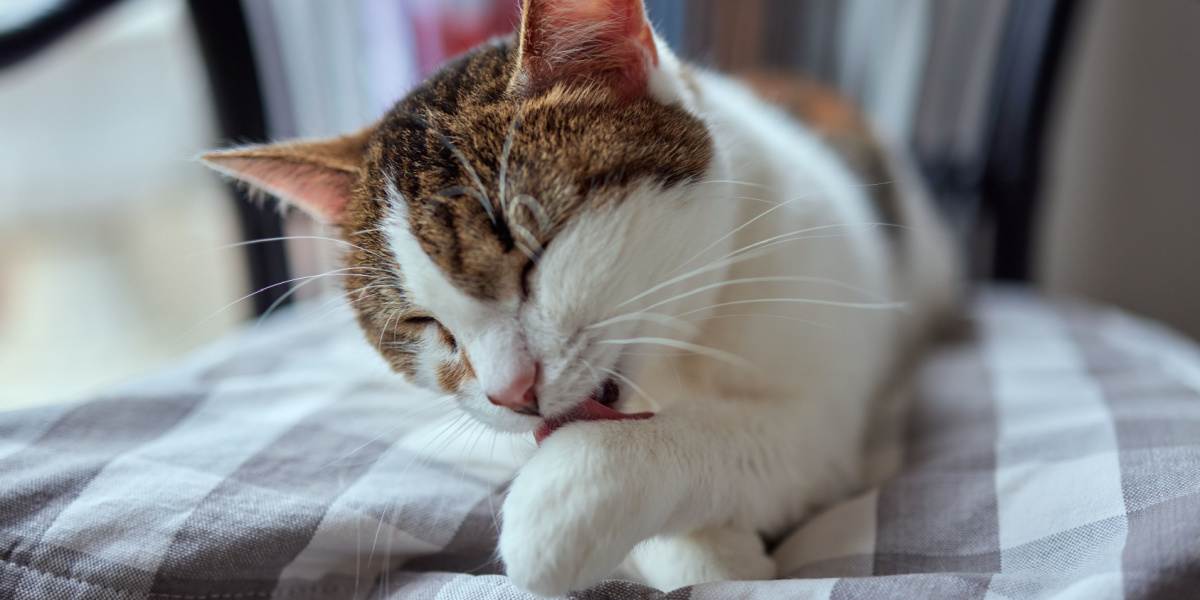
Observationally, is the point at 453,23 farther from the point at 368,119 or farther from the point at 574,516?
the point at 574,516

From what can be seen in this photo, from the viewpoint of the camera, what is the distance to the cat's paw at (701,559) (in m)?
0.71

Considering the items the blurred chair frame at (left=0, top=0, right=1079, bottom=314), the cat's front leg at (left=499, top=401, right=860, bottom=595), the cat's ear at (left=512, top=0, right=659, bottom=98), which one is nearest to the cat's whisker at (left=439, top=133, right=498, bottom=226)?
the cat's ear at (left=512, top=0, right=659, bottom=98)

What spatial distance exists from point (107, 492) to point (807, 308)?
0.74m

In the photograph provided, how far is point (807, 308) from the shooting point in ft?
2.89

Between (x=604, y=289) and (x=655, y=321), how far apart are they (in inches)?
3.2

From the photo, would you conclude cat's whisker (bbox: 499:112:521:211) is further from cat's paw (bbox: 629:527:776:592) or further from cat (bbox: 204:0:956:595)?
cat's paw (bbox: 629:527:776:592)

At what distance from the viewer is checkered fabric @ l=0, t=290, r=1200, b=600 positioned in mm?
639

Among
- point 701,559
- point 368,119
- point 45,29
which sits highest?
point 45,29

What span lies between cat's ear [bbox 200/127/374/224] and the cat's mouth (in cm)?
35

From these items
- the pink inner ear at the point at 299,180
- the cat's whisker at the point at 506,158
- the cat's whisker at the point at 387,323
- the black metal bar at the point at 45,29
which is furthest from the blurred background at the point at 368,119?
the cat's whisker at the point at 506,158

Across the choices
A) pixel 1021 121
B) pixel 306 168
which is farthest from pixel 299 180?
pixel 1021 121

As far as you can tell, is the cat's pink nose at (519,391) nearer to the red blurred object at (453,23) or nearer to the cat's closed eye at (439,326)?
the cat's closed eye at (439,326)

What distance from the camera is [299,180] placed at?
2.87 ft

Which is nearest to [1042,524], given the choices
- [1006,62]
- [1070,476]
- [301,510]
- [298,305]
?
[1070,476]
